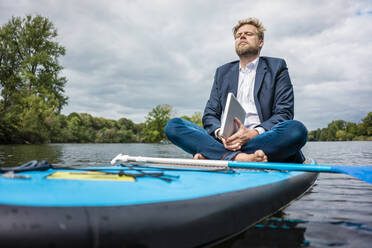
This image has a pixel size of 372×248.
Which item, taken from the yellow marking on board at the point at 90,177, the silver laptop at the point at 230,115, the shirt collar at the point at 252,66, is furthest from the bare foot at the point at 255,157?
the yellow marking on board at the point at 90,177

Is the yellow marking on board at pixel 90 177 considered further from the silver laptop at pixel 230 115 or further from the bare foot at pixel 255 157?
the bare foot at pixel 255 157

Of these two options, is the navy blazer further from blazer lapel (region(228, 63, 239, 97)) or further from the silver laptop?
the silver laptop

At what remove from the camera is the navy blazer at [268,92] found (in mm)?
2773

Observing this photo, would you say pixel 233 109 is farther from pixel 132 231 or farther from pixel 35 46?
pixel 35 46

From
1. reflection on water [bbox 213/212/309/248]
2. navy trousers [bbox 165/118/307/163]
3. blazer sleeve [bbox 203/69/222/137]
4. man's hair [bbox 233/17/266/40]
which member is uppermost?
man's hair [bbox 233/17/266/40]

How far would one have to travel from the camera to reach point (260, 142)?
2.42 meters

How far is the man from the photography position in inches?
93.0

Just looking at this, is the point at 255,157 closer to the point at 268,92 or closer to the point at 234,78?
the point at 268,92

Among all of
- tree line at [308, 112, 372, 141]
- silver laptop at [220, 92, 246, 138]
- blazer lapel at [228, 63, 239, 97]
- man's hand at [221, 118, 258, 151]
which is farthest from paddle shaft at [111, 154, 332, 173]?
tree line at [308, 112, 372, 141]

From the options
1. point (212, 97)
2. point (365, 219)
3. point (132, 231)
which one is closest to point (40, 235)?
point (132, 231)

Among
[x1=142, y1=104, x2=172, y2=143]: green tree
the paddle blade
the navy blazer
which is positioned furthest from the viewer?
[x1=142, y1=104, x2=172, y2=143]: green tree

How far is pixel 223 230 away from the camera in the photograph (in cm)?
112

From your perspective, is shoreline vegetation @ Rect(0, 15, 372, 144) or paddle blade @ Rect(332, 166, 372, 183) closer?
paddle blade @ Rect(332, 166, 372, 183)

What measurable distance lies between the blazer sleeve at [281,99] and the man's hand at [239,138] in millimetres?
274
